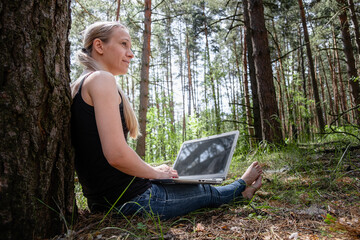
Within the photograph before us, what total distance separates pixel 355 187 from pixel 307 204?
589mm

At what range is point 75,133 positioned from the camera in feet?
5.16

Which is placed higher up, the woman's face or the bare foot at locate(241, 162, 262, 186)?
the woman's face

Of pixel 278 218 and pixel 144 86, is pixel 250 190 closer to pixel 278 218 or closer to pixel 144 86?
pixel 278 218

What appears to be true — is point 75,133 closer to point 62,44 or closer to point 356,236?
point 62,44

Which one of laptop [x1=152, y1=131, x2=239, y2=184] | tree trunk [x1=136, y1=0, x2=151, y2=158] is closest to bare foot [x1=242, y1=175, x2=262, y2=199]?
laptop [x1=152, y1=131, x2=239, y2=184]

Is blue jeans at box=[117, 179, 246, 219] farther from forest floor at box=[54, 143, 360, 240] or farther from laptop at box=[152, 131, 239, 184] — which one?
laptop at box=[152, 131, 239, 184]

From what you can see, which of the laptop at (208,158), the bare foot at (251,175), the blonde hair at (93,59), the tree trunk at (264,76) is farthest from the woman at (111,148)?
the tree trunk at (264,76)

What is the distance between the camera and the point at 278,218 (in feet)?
5.26

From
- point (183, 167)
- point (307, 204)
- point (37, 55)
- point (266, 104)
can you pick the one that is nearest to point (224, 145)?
point (183, 167)

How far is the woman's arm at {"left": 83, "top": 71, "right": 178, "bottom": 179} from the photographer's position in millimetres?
1429

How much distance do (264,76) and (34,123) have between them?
414 cm

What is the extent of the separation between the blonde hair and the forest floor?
2.19 ft

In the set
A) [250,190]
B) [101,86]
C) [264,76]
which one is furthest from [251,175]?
[264,76]

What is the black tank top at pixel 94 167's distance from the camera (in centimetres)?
154
